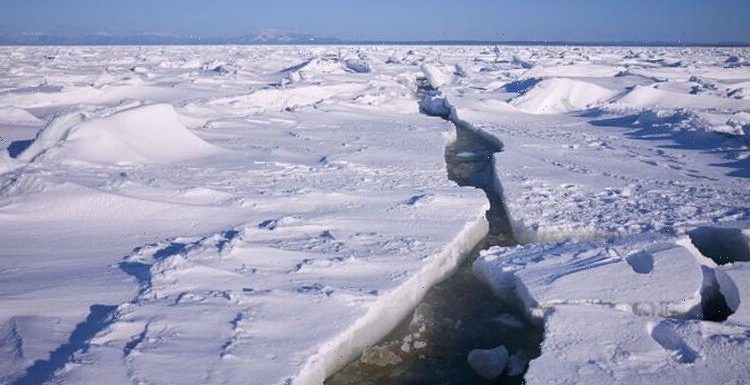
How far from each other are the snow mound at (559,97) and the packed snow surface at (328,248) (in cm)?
335

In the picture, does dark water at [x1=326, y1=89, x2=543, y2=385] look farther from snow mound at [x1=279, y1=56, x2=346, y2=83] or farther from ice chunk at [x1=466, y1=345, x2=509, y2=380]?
snow mound at [x1=279, y1=56, x2=346, y2=83]

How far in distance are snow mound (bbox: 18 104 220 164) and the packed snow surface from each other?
0.02 metres

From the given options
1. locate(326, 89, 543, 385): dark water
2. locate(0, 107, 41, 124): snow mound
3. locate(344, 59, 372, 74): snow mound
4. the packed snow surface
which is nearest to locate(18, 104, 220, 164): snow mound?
the packed snow surface

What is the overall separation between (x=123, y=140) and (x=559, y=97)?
9085 mm

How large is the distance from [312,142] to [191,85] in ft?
26.7

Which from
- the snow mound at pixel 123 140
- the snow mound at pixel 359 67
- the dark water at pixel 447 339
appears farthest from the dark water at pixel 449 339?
the snow mound at pixel 359 67

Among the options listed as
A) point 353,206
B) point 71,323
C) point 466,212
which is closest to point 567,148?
point 466,212

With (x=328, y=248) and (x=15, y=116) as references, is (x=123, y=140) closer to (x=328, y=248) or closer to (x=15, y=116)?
(x=15, y=116)

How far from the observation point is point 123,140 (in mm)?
5742

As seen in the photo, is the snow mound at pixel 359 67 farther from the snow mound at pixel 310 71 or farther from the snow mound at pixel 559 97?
the snow mound at pixel 559 97

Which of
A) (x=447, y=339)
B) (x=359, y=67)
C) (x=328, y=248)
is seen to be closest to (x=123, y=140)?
(x=328, y=248)

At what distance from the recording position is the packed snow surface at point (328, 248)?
237 cm

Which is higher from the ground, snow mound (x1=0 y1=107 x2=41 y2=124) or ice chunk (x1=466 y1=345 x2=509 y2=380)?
snow mound (x1=0 y1=107 x2=41 y2=124)

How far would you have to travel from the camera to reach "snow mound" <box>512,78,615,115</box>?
11.1 metres
